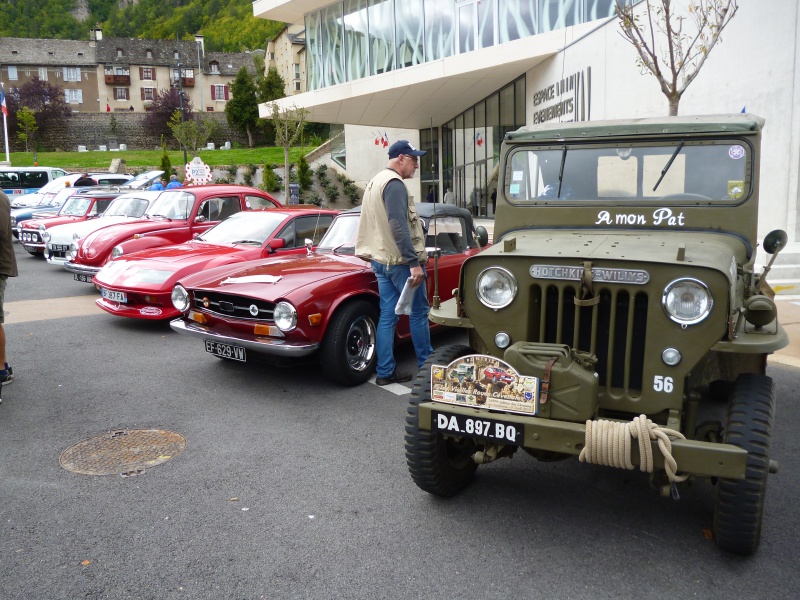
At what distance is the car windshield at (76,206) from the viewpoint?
1565 centimetres

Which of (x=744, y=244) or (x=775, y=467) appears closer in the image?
(x=775, y=467)

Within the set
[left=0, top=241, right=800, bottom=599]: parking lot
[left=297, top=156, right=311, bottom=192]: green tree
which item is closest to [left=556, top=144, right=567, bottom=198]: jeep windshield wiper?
[left=0, top=241, right=800, bottom=599]: parking lot

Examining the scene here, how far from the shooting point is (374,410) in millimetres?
5586

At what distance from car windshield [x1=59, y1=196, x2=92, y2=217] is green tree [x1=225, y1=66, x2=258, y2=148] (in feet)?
185

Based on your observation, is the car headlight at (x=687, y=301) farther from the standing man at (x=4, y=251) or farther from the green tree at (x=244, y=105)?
the green tree at (x=244, y=105)

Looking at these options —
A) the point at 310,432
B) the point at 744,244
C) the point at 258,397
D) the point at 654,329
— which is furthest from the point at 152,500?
the point at 744,244

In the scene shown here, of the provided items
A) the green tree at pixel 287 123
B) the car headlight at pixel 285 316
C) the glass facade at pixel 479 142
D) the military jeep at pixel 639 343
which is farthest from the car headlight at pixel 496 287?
the green tree at pixel 287 123

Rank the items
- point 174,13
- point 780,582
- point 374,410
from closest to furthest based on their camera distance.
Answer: point 780,582 → point 374,410 → point 174,13

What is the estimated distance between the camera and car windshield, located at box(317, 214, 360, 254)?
7301mm

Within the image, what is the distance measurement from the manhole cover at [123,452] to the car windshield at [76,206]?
12.1 meters

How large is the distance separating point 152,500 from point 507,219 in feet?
9.69

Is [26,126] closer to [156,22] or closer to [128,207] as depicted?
[128,207]

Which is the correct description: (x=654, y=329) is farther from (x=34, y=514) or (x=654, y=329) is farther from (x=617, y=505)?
(x=34, y=514)

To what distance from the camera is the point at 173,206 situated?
1149 centimetres
